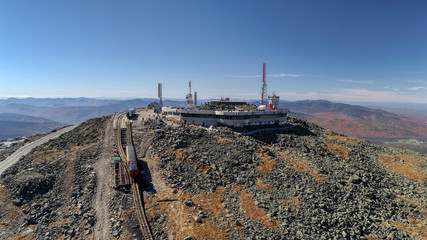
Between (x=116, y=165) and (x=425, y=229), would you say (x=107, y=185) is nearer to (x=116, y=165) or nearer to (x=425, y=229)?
(x=116, y=165)

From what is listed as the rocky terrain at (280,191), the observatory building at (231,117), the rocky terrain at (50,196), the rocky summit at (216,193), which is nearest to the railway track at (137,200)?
the rocky summit at (216,193)

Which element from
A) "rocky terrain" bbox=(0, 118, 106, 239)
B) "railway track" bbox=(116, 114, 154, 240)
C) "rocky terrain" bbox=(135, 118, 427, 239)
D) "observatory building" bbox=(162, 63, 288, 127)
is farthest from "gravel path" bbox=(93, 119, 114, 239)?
"observatory building" bbox=(162, 63, 288, 127)

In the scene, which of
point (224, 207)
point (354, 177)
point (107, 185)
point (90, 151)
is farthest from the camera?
point (90, 151)

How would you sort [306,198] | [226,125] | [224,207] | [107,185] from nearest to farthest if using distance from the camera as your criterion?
[224,207] < [306,198] < [107,185] < [226,125]

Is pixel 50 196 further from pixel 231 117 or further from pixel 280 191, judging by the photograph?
pixel 231 117

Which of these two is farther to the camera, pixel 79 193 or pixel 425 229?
pixel 79 193

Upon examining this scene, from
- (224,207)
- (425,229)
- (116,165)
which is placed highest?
(116,165)

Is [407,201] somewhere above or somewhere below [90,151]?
below

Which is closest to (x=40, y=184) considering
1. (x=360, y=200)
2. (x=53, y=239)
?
(x=53, y=239)
